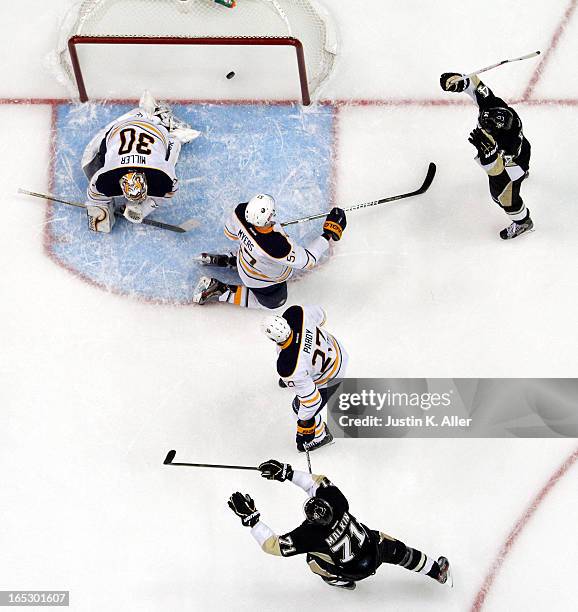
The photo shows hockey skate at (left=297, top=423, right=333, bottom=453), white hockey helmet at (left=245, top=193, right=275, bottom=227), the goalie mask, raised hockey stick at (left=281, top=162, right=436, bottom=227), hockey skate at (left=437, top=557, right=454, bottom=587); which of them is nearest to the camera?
white hockey helmet at (left=245, top=193, right=275, bottom=227)

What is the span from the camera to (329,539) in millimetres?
4910

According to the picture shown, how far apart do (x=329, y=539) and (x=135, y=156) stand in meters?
2.22

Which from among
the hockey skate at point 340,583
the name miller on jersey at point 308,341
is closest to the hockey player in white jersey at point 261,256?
the name miller on jersey at point 308,341

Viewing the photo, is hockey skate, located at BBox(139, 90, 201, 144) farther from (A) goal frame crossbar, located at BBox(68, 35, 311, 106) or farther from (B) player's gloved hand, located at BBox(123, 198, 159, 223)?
(B) player's gloved hand, located at BBox(123, 198, 159, 223)

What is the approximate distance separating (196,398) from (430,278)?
4.49 feet

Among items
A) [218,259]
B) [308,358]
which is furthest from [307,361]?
[218,259]

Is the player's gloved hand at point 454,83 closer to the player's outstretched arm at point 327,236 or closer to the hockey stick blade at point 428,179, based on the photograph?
the hockey stick blade at point 428,179

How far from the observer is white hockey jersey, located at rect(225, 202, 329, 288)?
550 cm

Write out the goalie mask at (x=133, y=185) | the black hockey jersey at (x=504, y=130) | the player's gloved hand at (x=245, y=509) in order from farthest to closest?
the goalie mask at (x=133, y=185)
the black hockey jersey at (x=504, y=130)
the player's gloved hand at (x=245, y=509)

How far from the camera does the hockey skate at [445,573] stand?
5.46 m

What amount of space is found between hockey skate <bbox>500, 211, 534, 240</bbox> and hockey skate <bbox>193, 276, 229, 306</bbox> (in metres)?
1.48

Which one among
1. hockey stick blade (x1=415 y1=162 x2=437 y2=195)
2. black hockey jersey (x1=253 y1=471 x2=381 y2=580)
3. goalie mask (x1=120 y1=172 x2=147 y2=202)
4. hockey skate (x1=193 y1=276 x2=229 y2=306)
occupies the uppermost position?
hockey stick blade (x1=415 y1=162 x2=437 y2=195)

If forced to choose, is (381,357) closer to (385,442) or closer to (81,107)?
(385,442)
